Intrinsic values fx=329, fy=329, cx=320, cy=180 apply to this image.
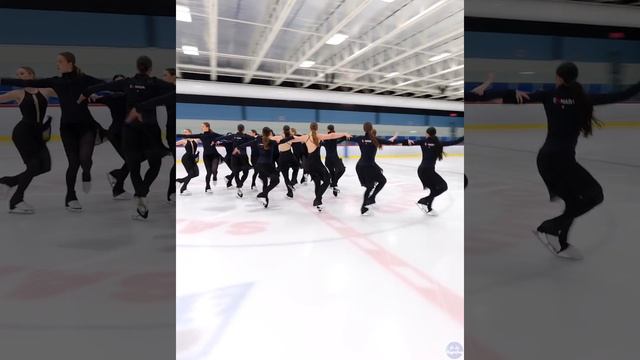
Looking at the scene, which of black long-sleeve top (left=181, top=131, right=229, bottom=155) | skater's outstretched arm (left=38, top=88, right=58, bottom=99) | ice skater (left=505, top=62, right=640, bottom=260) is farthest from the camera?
black long-sleeve top (left=181, top=131, right=229, bottom=155)

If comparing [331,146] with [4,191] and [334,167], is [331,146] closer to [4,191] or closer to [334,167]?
[334,167]

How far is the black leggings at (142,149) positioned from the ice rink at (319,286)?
2.11 feet

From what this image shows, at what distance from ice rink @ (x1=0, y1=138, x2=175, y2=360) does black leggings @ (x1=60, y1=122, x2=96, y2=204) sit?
0.03m

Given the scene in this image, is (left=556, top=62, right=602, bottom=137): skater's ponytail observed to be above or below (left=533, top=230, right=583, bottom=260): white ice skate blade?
above

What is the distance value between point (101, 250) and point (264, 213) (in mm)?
2486

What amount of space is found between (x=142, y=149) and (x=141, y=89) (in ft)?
0.75

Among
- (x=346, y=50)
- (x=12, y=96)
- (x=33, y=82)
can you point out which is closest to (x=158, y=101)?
(x=33, y=82)

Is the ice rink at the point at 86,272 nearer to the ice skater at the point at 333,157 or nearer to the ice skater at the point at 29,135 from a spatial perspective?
the ice skater at the point at 29,135

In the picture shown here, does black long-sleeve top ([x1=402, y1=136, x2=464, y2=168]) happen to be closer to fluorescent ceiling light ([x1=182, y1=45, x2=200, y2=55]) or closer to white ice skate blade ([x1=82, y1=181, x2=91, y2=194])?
white ice skate blade ([x1=82, y1=181, x2=91, y2=194])

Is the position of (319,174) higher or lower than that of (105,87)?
lower

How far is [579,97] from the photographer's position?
1.80 m

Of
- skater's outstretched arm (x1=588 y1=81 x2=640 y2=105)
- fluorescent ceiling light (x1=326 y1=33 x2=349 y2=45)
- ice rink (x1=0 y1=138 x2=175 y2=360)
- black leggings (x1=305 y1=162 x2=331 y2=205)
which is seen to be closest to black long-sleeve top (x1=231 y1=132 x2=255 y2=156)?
black leggings (x1=305 y1=162 x2=331 y2=205)

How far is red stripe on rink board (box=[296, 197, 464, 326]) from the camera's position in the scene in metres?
1.55

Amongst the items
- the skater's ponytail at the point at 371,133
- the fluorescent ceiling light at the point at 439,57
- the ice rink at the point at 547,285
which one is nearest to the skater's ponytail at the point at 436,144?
the skater's ponytail at the point at 371,133
